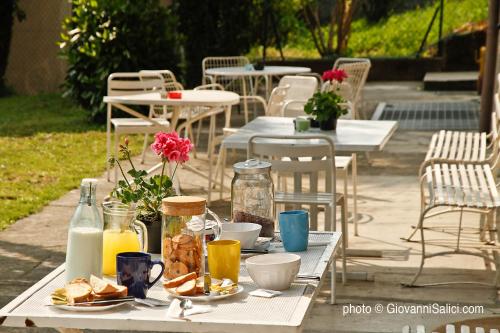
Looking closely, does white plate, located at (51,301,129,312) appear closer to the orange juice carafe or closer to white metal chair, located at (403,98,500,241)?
the orange juice carafe

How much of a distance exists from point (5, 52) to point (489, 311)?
1161cm

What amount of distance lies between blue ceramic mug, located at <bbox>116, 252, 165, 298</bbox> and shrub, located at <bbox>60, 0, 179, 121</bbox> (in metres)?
8.94

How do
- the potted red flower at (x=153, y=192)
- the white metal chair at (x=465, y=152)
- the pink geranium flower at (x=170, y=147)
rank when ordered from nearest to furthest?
1. the potted red flower at (x=153, y=192)
2. the pink geranium flower at (x=170, y=147)
3. the white metal chair at (x=465, y=152)

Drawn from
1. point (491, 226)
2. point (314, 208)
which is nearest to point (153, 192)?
point (314, 208)

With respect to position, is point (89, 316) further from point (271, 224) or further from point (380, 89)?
point (380, 89)

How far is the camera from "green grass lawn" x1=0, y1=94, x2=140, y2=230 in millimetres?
7637

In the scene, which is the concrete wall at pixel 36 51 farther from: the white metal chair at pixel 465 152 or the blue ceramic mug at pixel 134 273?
the blue ceramic mug at pixel 134 273

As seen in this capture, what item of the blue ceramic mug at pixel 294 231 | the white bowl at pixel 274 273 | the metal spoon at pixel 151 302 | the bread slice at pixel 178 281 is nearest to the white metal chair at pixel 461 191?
the blue ceramic mug at pixel 294 231

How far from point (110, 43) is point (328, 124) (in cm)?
618

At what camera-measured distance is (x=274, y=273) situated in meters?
2.74

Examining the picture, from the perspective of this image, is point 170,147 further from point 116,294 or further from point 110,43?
point 110,43

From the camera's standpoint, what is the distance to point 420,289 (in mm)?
5133

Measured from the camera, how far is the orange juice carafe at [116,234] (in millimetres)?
2887

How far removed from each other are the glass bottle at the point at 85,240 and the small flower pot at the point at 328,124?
128 inches
